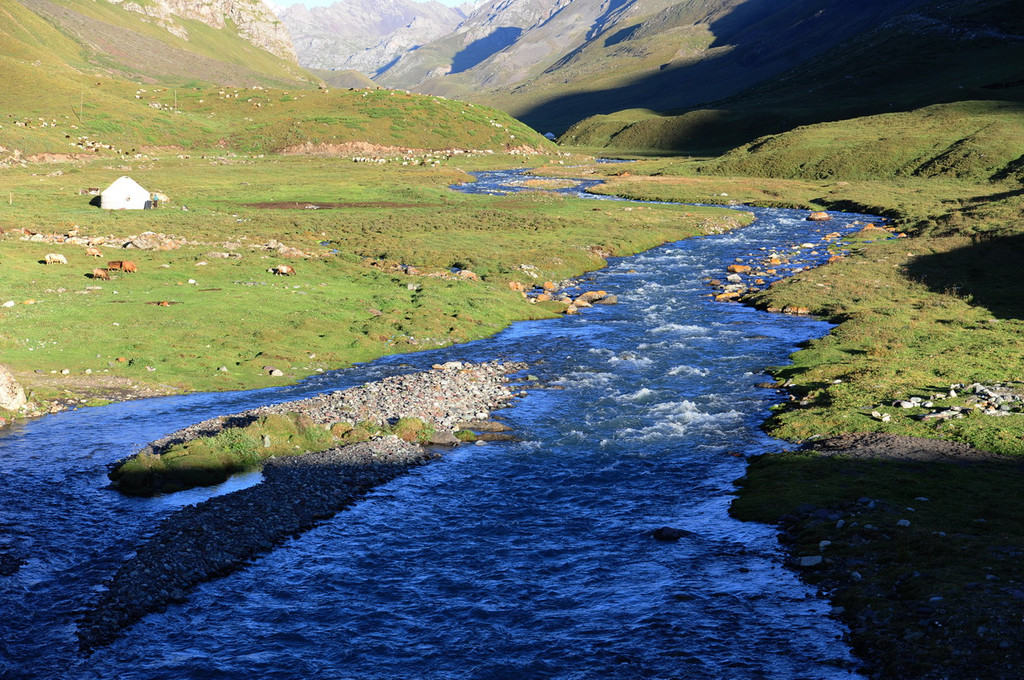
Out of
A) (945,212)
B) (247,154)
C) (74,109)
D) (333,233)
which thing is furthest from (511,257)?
(74,109)

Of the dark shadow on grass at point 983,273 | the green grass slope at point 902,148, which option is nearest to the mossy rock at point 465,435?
the dark shadow on grass at point 983,273

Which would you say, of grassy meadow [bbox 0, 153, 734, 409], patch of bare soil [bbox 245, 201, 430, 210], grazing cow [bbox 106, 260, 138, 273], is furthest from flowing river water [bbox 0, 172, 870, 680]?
patch of bare soil [bbox 245, 201, 430, 210]

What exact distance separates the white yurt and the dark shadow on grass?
7768 centimetres

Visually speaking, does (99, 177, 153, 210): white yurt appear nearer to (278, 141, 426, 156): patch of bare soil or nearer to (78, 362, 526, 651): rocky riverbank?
(78, 362, 526, 651): rocky riverbank

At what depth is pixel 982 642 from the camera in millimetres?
16656

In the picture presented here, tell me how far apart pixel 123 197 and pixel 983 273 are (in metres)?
82.8

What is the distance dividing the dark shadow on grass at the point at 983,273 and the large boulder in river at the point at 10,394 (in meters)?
50.0

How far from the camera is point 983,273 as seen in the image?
57.3 m

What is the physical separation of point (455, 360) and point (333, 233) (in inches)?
1709

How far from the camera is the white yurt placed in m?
88.1

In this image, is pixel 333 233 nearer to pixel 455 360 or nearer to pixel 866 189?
pixel 455 360

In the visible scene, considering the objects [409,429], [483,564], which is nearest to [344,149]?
[409,429]

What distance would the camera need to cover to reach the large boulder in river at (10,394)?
31.9m

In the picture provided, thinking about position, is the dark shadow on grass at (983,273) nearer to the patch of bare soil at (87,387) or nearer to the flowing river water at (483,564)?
the flowing river water at (483,564)
